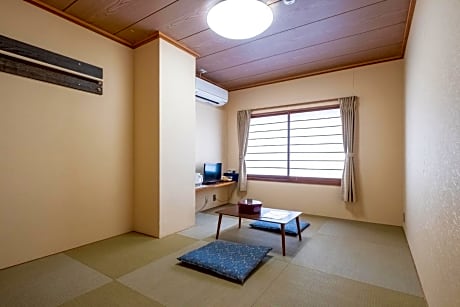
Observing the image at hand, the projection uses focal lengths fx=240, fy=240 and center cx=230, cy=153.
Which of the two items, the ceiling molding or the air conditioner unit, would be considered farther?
the air conditioner unit

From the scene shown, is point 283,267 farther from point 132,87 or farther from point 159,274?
point 132,87

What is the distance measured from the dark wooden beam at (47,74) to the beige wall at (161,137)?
56 centimetres

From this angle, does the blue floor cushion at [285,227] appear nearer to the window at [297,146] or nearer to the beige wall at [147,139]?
the window at [297,146]

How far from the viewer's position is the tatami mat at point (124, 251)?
7.13ft

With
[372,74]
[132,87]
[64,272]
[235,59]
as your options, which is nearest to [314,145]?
[372,74]

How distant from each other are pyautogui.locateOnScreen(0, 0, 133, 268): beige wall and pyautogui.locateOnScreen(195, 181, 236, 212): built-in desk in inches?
53.9

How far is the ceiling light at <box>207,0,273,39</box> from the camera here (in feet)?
7.06

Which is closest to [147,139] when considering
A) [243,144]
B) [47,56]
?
[47,56]

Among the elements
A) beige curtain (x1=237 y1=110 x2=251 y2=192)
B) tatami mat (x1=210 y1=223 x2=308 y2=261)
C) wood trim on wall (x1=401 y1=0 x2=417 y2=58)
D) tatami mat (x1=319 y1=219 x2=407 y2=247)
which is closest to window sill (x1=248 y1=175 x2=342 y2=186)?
beige curtain (x1=237 y1=110 x2=251 y2=192)

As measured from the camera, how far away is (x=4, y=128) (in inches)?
82.8

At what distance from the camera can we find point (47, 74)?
2381mm

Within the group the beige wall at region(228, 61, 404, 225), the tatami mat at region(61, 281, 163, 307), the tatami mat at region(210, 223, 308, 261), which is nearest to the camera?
the tatami mat at region(61, 281, 163, 307)

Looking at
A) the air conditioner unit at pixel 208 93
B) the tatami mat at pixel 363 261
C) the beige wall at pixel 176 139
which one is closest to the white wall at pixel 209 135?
the air conditioner unit at pixel 208 93

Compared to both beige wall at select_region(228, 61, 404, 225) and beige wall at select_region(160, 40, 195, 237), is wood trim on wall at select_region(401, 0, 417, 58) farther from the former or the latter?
beige wall at select_region(160, 40, 195, 237)
